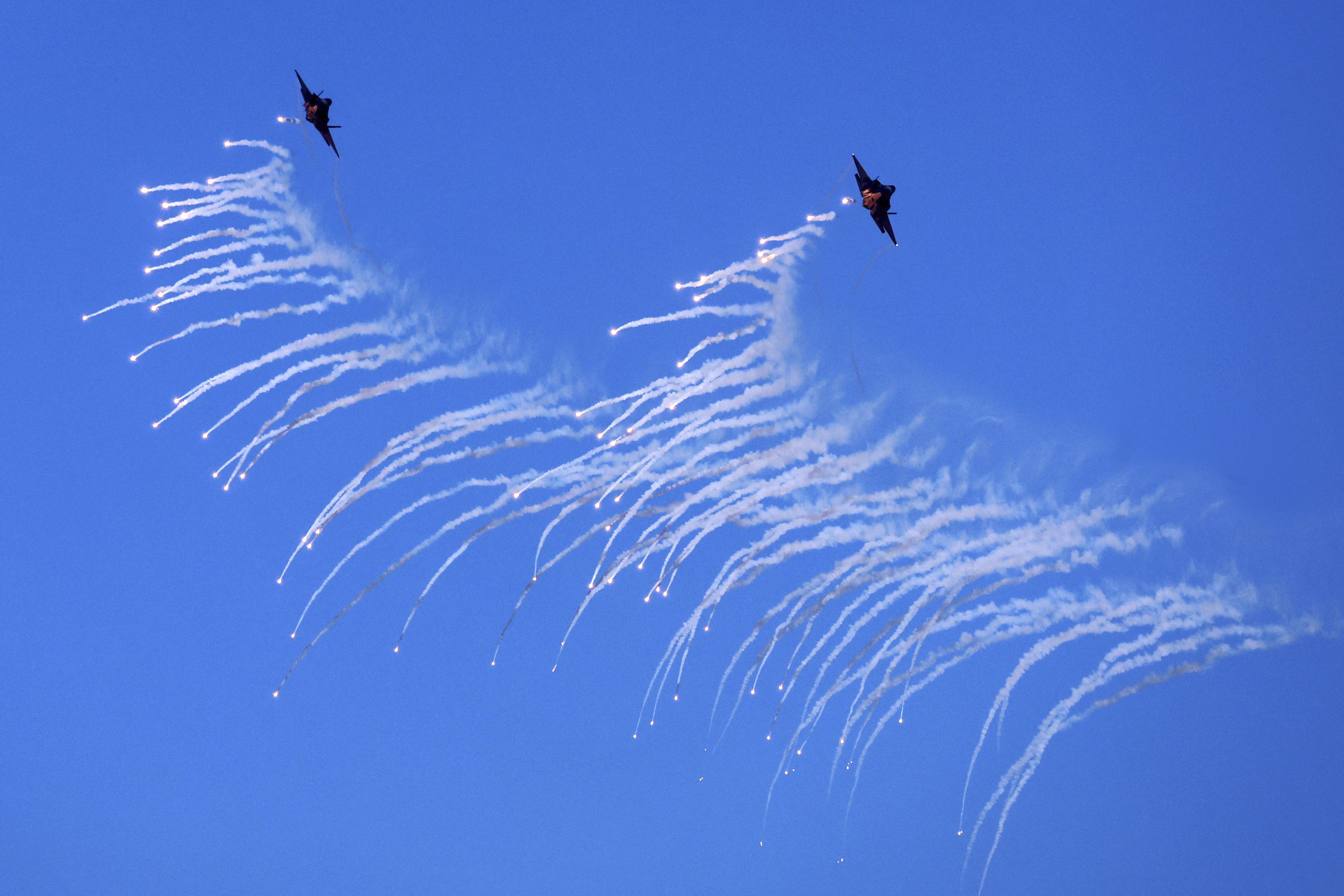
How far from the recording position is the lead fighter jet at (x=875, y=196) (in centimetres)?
4100

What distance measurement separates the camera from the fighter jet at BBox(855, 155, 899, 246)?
41.0m

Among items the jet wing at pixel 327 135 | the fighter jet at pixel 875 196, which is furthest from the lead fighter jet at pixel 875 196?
the jet wing at pixel 327 135

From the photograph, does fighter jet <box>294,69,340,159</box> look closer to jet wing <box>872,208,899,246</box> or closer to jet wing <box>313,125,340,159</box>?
jet wing <box>313,125,340,159</box>

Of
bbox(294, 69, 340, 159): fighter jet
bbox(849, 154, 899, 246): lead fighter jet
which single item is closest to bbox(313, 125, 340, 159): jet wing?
bbox(294, 69, 340, 159): fighter jet

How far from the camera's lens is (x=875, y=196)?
40.9 metres

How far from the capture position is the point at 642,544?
36.2 meters

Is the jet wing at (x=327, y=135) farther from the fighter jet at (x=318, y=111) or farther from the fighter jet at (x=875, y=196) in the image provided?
the fighter jet at (x=875, y=196)

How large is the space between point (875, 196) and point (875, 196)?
0.04 ft

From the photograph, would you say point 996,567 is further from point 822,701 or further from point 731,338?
point 731,338

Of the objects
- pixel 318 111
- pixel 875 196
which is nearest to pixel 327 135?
pixel 318 111

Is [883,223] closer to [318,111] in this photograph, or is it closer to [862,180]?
[862,180]

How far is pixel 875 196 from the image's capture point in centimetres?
4094

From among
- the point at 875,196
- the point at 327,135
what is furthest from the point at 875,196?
the point at 327,135

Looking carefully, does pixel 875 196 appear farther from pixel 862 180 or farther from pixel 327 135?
pixel 327 135
